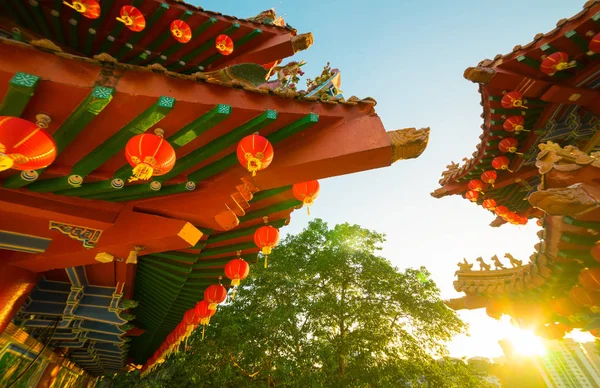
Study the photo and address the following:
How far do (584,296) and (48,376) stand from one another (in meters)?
12.0

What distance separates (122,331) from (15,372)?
2.48m

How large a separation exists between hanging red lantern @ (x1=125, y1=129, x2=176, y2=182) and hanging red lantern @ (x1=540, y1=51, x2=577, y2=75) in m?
7.44

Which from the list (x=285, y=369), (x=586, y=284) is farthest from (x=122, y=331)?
(x=586, y=284)

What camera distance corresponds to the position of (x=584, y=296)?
13.1 ft

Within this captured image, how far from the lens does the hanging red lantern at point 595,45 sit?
516 centimetres

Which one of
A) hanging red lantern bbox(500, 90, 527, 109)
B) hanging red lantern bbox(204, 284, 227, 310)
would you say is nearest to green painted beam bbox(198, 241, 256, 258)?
hanging red lantern bbox(204, 284, 227, 310)

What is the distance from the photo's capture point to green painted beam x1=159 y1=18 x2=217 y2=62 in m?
6.24

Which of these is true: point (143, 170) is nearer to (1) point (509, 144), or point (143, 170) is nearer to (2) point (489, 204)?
(1) point (509, 144)

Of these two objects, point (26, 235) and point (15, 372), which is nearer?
point (26, 235)

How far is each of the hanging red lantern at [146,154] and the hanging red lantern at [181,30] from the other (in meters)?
4.34

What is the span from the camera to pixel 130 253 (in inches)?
140

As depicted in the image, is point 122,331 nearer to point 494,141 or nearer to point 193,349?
point 193,349

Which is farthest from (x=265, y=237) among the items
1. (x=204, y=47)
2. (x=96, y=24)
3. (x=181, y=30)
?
(x=96, y=24)

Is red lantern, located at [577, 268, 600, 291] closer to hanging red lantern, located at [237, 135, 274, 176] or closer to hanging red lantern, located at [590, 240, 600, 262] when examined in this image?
hanging red lantern, located at [590, 240, 600, 262]
